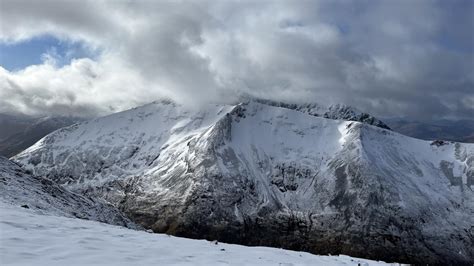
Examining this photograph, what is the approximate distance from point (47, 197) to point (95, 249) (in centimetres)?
3991

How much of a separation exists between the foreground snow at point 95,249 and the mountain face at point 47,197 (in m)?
22.5

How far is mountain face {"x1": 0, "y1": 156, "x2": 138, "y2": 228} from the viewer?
4656cm

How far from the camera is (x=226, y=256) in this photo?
22562 millimetres

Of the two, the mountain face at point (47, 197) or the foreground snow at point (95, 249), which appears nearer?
the foreground snow at point (95, 249)

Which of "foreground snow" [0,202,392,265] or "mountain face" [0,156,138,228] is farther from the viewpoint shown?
"mountain face" [0,156,138,228]

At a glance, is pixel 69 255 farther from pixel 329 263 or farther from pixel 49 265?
pixel 329 263

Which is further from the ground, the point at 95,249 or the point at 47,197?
the point at 47,197

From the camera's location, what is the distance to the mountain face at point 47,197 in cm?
4656

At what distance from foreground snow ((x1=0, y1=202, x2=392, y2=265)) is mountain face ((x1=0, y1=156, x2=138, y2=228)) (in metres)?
22.5

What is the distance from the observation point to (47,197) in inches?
2179

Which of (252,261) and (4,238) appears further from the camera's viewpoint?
(252,261)

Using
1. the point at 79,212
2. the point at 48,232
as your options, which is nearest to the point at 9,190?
the point at 79,212

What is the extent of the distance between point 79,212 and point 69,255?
1776 inches

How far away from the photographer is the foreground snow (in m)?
17.3
